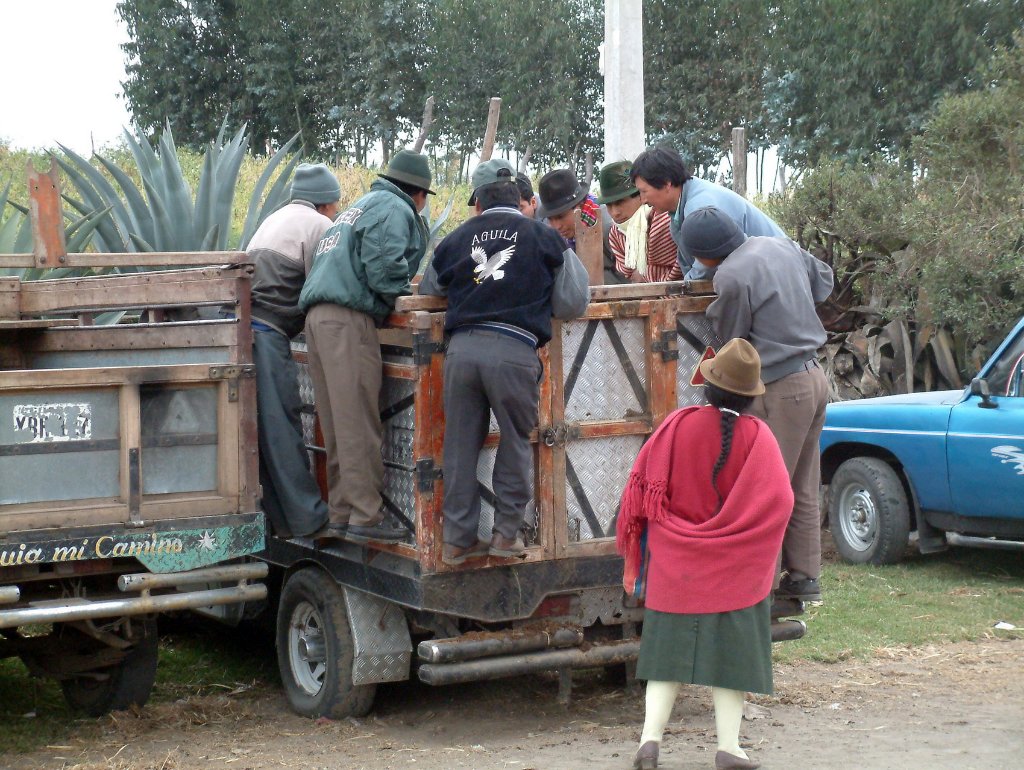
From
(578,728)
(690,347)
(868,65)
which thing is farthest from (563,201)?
(868,65)

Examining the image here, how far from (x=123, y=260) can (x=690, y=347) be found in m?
2.53

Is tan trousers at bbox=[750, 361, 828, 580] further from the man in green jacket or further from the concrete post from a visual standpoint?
the concrete post

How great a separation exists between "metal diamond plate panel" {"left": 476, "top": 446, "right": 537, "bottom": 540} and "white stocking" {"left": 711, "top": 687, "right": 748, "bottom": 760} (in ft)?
3.75

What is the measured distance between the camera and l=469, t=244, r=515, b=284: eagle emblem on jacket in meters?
5.47

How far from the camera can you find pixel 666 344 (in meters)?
5.91

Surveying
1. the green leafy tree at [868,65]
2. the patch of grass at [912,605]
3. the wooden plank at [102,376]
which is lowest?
the patch of grass at [912,605]

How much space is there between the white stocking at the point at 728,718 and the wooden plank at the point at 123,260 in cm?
272

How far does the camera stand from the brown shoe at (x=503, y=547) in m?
5.45

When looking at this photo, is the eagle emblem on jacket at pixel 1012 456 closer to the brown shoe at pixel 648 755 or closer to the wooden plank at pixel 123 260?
the brown shoe at pixel 648 755

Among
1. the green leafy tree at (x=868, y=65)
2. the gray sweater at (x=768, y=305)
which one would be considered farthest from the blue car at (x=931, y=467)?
the green leafy tree at (x=868, y=65)

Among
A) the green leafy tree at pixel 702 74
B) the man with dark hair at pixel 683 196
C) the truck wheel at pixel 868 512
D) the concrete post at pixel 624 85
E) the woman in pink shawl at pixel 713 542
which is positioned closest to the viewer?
the woman in pink shawl at pixel 713 542

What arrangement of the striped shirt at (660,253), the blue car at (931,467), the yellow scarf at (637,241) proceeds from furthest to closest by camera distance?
the blue car at (931,467) → the yellow scarf at (637,241) → the striped shirt at (660,253)

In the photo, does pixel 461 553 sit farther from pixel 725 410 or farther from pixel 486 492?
pixel 725 410

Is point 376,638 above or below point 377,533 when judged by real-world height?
below
